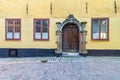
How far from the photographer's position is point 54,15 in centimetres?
2009

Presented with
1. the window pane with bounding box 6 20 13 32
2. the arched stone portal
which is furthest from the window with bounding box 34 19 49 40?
the window pane with bounding box 6 20 13 32

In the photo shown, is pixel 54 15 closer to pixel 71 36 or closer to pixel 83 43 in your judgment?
pixel 71 36

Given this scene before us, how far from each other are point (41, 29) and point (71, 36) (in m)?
2.35

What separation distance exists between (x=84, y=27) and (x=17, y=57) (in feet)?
18.1

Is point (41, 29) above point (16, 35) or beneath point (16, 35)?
above

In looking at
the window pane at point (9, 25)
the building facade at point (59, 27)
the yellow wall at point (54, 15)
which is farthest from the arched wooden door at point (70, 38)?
the window pane at point (9, 25)

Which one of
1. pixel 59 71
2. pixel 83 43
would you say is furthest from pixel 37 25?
pixel 59 71

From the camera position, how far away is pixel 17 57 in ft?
65.8

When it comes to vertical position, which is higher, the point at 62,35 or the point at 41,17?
the point at 41,17

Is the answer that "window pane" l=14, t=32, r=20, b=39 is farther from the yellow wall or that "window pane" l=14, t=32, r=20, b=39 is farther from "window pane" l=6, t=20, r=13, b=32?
"window pane" l=6, t=20, r=13, b=32

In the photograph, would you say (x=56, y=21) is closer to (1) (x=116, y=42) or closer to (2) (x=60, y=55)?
(2) (x=60, y=55)

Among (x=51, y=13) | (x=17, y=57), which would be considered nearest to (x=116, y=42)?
(x=51, y=13)

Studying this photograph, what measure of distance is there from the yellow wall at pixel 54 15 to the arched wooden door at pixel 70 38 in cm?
72

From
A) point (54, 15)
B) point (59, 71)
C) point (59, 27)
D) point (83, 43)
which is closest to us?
point (59, 71)
